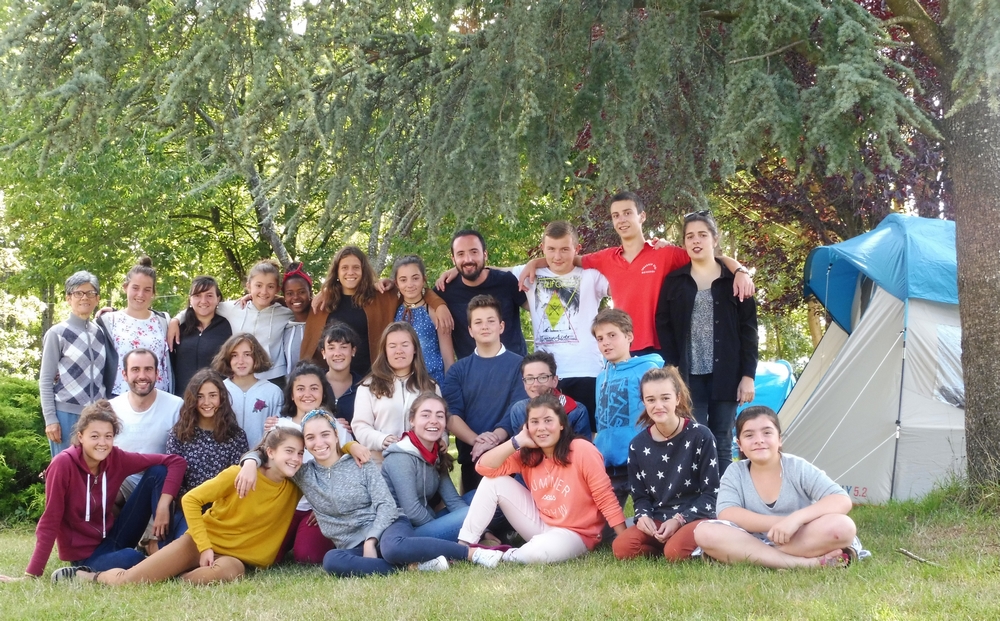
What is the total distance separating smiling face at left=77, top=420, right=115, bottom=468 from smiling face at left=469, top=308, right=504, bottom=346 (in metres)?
2.13

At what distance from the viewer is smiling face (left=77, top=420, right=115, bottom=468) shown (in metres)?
4.89

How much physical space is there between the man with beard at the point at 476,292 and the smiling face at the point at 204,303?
1.54 meters

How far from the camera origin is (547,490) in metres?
4.96

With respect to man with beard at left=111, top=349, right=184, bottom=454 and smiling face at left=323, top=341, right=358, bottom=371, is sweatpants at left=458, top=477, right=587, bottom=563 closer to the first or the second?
smiling face at left=323, top=341, right=358, bottom=371

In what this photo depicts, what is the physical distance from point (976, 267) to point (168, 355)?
5.08 m

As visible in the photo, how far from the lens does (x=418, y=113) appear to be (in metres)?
6.37

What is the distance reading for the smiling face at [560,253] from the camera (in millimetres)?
5738

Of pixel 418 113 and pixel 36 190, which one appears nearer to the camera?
pixel 418 113

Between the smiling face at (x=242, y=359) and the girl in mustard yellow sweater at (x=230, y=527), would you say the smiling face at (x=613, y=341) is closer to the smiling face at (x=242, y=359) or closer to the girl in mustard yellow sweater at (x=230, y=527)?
the girl in mustard yellow sweater at (x=230, y=527)

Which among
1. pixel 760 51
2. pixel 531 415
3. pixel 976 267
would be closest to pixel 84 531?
pixel 531 415

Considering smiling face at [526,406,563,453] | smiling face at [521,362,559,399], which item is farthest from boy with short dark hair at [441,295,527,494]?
smiling face at [526,406,563,453]

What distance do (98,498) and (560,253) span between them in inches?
120

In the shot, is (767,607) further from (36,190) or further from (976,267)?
(36,190)

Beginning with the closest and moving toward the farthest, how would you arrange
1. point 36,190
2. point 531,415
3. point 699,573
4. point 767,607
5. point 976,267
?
point 767,607
point 699,573
point 531,415
point 976,267
point 36,190
